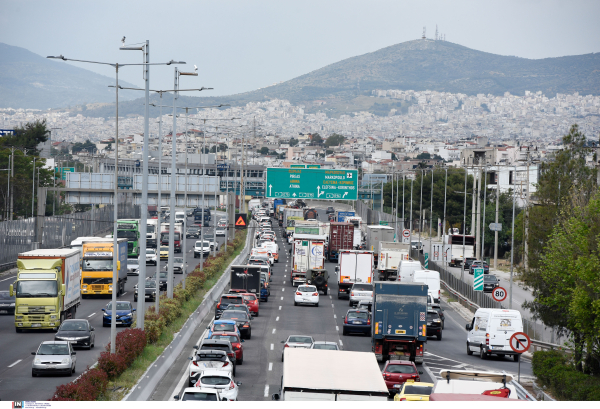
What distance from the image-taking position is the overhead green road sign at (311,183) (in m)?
67.8

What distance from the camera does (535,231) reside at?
1465 inches

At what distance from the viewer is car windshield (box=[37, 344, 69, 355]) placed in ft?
78.3

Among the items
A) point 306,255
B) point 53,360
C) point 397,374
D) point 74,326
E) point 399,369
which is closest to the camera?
point 397,374

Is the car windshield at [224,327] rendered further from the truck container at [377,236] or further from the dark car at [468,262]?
the dark car at [468,262]

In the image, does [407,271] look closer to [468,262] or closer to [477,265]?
[477,265]

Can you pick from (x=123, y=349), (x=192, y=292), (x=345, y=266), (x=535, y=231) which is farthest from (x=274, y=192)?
(x=123, y=349)

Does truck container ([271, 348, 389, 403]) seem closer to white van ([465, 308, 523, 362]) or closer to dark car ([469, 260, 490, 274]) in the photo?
white van ([465, 308, 523, 362])

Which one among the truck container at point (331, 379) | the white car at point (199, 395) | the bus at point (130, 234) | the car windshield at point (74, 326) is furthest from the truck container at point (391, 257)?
the truck container at point (331, 379)

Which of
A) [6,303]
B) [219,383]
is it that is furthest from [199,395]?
[6,303]

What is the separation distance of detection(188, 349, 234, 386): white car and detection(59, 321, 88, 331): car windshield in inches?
312

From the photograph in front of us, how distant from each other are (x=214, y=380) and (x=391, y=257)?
3956 centimetres

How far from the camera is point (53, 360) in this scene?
23.5m

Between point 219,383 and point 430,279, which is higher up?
point 219,383

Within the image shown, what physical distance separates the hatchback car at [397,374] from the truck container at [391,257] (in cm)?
3548
